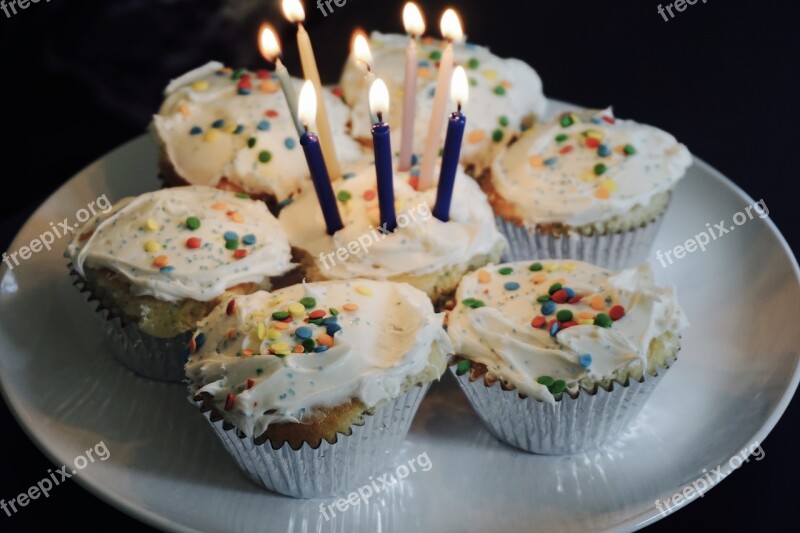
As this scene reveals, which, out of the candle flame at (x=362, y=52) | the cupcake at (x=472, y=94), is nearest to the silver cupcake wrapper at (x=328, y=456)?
the candle flame at (x=362, y=52)

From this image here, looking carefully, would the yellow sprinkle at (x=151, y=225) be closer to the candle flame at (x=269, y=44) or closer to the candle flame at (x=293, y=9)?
the candle flame at (x=269, y=44)

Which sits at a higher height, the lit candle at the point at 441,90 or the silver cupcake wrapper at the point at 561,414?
the lit candle at the point at 441,90

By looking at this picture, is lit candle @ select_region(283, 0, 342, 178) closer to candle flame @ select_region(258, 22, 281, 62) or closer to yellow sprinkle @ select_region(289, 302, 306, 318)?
candle flame @ select_region(258, 22, 281, 62)

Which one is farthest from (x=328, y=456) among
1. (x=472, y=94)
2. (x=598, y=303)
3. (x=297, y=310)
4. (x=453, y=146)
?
(x=472, y=94)

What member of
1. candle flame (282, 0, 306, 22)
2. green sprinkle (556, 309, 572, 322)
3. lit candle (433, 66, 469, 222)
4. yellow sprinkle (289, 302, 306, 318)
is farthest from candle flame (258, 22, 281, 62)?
green sprinkle (556, 309, 572, 322)

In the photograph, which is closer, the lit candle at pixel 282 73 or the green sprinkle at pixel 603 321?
the green sprinkle at pixel 603 321
